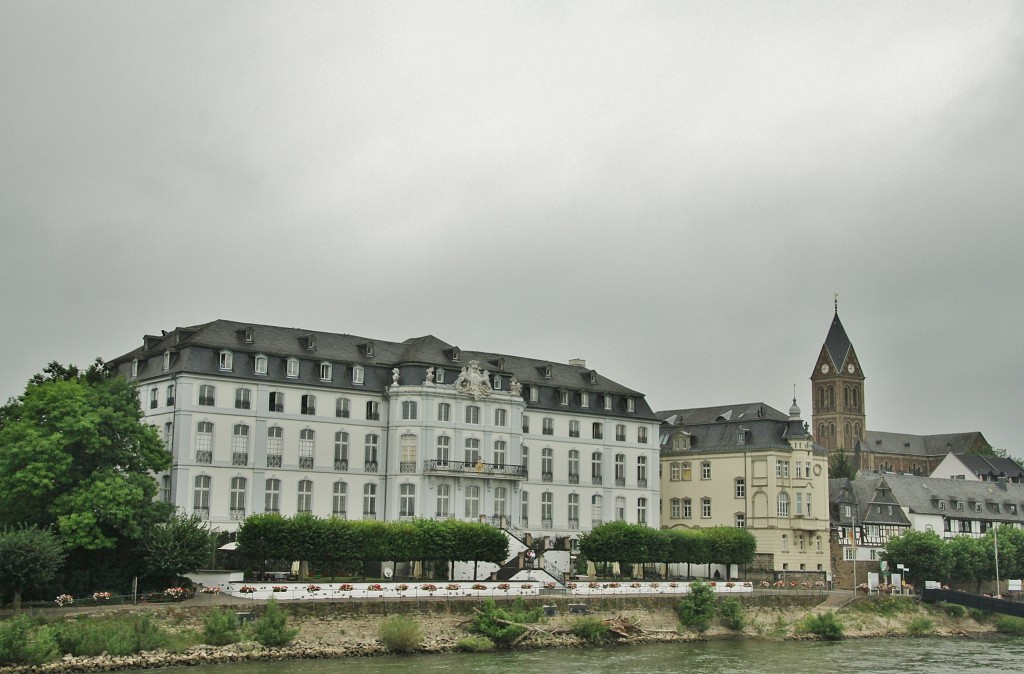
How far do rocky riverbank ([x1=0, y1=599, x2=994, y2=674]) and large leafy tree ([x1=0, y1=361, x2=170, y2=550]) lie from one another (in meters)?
7.83

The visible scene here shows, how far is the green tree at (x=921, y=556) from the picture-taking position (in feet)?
286

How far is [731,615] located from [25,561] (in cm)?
3617

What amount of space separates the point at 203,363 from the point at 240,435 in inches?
186

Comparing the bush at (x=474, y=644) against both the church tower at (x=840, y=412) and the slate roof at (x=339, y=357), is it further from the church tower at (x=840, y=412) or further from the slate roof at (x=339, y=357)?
the church tower at (x=840, y=412)

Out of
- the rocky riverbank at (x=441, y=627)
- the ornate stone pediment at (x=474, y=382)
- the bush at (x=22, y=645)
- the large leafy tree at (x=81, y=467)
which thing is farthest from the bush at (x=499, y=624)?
the ornate stone pediment at (x=474, y=382)

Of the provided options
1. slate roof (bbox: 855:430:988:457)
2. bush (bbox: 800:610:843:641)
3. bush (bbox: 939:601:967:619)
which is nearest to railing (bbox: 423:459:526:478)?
bush (bbox: 800:610:843:641)

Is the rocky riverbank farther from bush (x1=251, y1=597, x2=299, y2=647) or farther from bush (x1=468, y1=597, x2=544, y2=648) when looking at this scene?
bush (x1=468, y1=597, x2=544, y2=648)

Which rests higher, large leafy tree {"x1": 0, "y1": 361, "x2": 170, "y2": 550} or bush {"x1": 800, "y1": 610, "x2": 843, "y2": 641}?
large leafy tree {"x1": 0, "y1": 361, "x2": 170, "y2": 550}

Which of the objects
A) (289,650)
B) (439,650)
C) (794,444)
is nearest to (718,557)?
(794,444)

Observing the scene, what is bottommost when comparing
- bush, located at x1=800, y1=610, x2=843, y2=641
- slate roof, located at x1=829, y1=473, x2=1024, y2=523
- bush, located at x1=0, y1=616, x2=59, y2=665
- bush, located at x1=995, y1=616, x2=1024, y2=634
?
bush, located at x1=995, y1=616, x2=1024, y2=634

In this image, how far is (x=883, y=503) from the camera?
100125 mm

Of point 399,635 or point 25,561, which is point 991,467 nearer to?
point 399,635

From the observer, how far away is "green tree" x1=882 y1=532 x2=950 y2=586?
8712 cm

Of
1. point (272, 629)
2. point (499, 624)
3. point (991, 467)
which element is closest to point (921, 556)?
point (499, 624)
